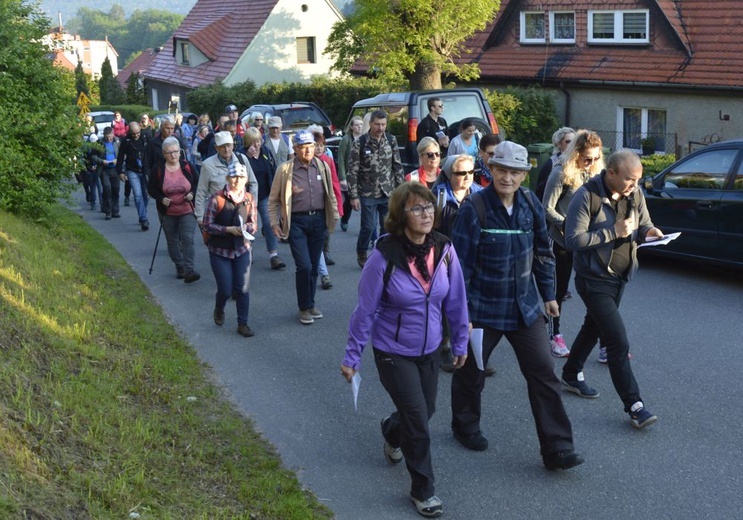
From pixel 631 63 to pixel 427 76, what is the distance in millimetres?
5493

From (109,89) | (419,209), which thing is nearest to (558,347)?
(419,209)

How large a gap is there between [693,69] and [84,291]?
16.9 m

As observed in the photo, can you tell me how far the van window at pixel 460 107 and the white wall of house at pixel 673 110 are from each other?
21.1 feet

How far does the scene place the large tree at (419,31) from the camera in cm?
2530

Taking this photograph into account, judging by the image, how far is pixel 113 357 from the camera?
765 cm

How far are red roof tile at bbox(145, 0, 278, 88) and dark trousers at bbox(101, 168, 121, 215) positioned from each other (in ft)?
91.0

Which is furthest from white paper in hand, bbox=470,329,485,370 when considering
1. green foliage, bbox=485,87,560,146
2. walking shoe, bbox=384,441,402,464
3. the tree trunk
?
the tree trunk

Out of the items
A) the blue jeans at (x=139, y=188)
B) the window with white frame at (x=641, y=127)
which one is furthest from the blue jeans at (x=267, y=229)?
the window with white frame at (x=641, y=127)

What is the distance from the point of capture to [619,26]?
82.9 feet

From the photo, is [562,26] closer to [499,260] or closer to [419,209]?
[499,260]

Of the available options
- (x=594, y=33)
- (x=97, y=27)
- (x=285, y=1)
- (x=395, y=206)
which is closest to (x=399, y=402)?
(x=395, y=206)

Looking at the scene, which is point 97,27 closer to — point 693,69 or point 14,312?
point 693,69

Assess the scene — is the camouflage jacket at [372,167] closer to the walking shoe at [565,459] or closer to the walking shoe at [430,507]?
the walking shoe at [565,459]

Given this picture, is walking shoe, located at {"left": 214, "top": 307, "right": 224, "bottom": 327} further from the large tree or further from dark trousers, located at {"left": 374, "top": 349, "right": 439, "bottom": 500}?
the large tree
